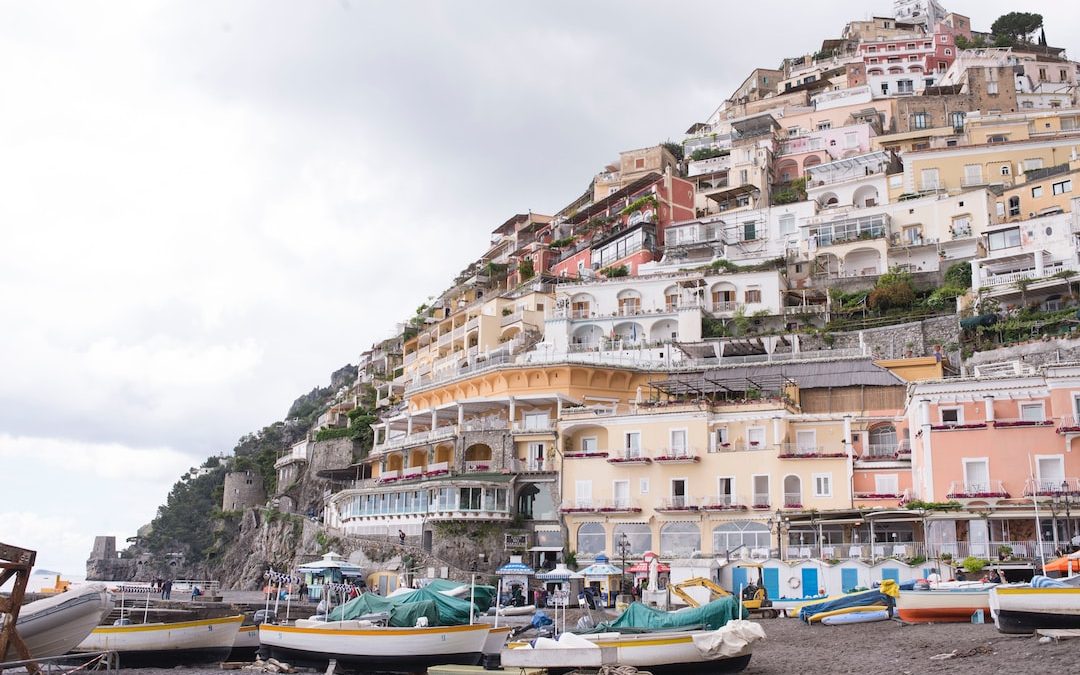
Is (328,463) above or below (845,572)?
above

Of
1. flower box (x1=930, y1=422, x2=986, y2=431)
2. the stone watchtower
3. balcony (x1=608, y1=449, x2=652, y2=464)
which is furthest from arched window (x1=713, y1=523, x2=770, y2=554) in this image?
the stone watchtower

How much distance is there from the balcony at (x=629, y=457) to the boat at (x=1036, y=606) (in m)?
23.0

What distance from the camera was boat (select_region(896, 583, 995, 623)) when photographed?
1015 inches

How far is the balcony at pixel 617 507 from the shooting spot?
143 feet

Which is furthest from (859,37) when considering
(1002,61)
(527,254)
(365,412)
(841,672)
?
(841,672)

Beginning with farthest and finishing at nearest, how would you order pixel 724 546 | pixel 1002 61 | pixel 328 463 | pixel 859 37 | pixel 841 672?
pixel 859 37 < pixel 1002 61 < pixel 328 463 < pixel 724 546 < pixel 841 672

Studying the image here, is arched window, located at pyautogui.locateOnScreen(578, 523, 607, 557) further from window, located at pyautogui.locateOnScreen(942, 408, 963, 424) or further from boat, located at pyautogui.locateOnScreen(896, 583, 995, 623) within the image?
boat, located at pyautogui.locateOnScreen(896, 583, 995, 623)

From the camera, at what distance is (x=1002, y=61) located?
81500mm

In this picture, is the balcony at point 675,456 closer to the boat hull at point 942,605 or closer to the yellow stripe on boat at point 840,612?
the yellow stripe on boat at point 840,612

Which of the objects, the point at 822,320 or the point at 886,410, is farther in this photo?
the point at 822,320

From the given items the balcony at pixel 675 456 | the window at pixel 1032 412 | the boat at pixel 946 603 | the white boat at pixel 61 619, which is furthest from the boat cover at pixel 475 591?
the window at pixel 1032 412

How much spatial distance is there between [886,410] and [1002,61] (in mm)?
51874

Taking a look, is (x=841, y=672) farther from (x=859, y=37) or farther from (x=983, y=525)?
(x=859, y=37)

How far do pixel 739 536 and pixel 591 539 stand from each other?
6839 mm
